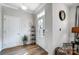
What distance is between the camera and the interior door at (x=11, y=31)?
1.56 meters

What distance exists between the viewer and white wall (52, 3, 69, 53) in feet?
5.17

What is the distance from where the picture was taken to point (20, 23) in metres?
1.63

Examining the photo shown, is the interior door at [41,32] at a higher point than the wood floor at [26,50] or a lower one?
higher

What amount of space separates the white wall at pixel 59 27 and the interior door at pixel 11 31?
2.25 feet

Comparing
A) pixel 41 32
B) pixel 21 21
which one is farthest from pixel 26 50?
pixel 21 21

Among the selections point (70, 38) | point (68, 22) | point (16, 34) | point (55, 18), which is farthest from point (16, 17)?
point (70, 38)

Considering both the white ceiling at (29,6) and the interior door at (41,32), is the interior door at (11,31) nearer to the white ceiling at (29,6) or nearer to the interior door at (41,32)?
the white ceiling at (29,6)

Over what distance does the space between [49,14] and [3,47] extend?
41.1 inches

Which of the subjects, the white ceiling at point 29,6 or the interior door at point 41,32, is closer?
the white ceiling at point 29,6

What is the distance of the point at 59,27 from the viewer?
160 cm

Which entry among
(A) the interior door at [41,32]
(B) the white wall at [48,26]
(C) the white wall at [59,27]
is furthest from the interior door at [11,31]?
(C) the white wall at [59,27]

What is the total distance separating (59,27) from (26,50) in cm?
76

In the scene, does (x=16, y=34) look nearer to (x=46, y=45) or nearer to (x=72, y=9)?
(x=46, y=45)

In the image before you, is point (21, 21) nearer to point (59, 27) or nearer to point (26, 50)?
point (26, 50)
